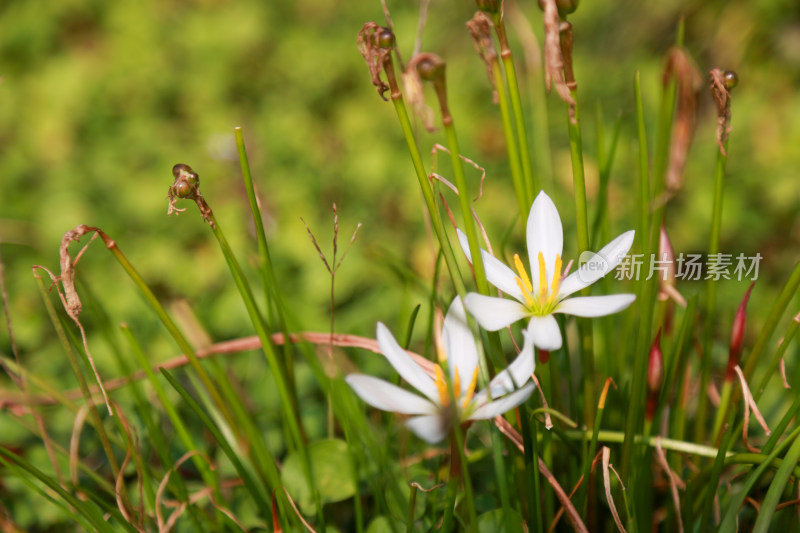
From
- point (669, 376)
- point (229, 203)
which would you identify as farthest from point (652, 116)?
point (669, 376)

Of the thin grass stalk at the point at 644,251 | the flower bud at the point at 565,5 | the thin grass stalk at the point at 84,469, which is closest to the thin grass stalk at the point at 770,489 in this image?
the thin grass stalk at the point at 644,251

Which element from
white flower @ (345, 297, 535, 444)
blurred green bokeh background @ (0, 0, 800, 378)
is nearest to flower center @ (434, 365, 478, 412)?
white flower @ (345, 297, 535, 444)

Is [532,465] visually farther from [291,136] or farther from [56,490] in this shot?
[291,136]

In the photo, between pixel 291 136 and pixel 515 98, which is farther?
pixel 291 136

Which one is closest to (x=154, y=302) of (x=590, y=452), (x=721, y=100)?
(x=590, y=452)

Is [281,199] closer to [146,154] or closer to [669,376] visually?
[146,154]
